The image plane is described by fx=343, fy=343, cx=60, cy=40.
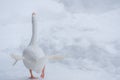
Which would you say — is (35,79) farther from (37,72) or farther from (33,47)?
(33,47)

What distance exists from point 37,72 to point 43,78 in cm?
28

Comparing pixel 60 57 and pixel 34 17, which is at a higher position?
pixel 34 17

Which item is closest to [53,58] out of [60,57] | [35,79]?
[60,57]

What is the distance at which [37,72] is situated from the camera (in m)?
6.48

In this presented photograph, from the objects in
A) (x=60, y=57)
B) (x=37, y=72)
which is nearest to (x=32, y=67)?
(x=37, y=72)

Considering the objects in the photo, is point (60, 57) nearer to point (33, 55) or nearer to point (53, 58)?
point (53, 58)

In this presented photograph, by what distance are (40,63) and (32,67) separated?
17 cm

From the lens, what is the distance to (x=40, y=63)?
636 cm

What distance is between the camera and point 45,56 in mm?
6402

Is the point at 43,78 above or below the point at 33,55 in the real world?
below

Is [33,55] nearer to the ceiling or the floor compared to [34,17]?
nearer to the floor

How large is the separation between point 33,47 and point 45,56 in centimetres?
29

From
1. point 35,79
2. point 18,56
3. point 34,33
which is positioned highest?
point 34,33

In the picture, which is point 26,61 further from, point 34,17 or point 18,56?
point 34,17
